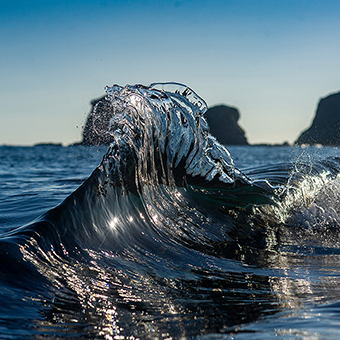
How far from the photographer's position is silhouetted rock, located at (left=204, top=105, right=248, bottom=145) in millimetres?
142512

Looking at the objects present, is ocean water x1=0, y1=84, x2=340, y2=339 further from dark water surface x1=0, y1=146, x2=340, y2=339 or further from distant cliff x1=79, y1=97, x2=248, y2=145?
distant cliff x1=79, y1=97, x2=248, y2=145

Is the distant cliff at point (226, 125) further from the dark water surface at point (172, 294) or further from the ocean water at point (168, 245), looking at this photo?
the dark water surface at point (172, 294)

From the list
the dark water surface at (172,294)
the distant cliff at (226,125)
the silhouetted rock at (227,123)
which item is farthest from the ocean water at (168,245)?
the silhouetted rock at (227,123)

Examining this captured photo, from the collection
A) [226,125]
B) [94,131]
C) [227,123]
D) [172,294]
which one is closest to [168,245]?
[172,294]

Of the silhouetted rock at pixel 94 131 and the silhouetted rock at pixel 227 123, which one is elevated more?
the silhouetted rock at pixel 227 123

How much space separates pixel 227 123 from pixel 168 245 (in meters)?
151

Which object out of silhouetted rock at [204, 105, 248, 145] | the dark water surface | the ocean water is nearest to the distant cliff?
silhouetted rock at [204, 105, 248, 145]

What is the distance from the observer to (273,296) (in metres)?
2.88

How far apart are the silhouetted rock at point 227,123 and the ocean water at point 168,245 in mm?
135655

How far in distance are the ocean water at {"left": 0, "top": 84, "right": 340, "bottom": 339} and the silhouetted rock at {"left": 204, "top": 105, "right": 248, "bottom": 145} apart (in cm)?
13565

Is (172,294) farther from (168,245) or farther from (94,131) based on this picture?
(94,131)

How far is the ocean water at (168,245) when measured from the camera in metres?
2.41

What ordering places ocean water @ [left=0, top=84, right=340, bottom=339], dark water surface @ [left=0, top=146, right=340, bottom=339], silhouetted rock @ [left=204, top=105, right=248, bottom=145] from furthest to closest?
silhouetted rock @ [left=204, top=105, right=248, bottom=145] → ocean water @ [left=0, top=84, right=340, bottom=339] → dark water surface @ [left=0, top=146, right=340, bottom=339]

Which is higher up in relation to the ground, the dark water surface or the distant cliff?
the distant cliff
